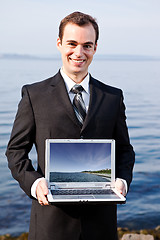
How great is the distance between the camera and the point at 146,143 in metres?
13.9

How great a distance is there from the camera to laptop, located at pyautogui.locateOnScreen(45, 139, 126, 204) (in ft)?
9.01

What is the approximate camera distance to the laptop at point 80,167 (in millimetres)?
2746

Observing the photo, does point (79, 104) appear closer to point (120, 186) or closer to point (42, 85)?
point (42, 85)

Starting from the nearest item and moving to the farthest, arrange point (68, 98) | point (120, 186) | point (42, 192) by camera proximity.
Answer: point (42, 192) < point (120, 186) < point (68, 98)

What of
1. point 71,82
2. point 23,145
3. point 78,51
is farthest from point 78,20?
point 23,145

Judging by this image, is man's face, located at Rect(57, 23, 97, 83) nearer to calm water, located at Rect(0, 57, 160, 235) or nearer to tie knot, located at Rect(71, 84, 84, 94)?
tie knot, located at Rect(71, 84, 84, 94)

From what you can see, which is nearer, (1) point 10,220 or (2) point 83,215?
(2) point 83,215

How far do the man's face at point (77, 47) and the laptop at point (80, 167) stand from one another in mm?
455

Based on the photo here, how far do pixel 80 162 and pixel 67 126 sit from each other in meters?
0.24

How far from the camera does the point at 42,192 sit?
2.67 meters

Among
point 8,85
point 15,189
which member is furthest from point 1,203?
point 8,85

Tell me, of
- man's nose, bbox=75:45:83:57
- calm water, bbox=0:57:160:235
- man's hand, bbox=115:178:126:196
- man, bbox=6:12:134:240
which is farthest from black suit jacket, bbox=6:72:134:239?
calm water, bbox=0:57:160:235

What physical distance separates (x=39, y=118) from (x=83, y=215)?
64cm

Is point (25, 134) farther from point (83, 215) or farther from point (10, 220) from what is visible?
point (10, 220)
